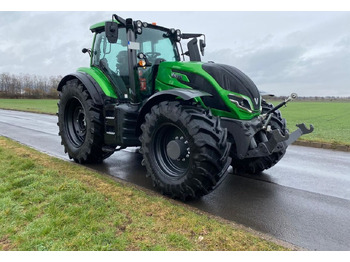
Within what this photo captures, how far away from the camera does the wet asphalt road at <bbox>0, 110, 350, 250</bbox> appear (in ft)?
10.8

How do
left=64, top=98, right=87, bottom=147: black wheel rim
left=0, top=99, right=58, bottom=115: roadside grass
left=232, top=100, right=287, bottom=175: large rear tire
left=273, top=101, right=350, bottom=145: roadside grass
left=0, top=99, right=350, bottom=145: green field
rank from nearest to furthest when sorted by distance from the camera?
left=232, top=100, right=287, bottom=175: large rear tire, left=64, top=98, right=87, bottom=147: black wheel rim, left=273, top=101, right=350, bottom=145: roadside grass, left=0, top=99, right=350, bottom=145: green field, left=0, top=99, right=58, bottom=115: roadside grass

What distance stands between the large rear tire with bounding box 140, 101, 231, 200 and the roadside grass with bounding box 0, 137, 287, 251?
311 mm

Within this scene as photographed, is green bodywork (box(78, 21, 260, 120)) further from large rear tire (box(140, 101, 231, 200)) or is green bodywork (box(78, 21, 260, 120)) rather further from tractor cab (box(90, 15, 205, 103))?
large rear tire (box(140, 101, 231, 200))

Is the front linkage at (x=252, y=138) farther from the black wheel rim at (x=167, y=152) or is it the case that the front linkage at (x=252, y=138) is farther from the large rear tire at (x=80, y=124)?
the large rear tire at (x=80, y=124)

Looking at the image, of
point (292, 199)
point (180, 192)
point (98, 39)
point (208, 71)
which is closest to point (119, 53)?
point (98, 39)

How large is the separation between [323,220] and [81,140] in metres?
4.71

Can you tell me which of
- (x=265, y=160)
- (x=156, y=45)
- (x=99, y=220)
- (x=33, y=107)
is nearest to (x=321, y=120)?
(x=265, y=160)

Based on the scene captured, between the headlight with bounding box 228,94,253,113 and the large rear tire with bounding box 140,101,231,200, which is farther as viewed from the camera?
the headlight with bounding box 228,94,253,113

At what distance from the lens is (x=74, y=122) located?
6.39m

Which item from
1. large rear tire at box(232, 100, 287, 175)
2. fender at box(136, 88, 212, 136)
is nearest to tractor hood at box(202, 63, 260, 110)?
fender at box(136, 88, 212, 136)

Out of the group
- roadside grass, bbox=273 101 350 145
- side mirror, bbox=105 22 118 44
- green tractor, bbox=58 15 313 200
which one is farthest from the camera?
roadside grass, bbox=273 101 350 145

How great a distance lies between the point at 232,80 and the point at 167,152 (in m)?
1.42

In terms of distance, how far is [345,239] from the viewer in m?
3.13

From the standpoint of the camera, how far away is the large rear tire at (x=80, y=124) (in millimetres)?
5395
